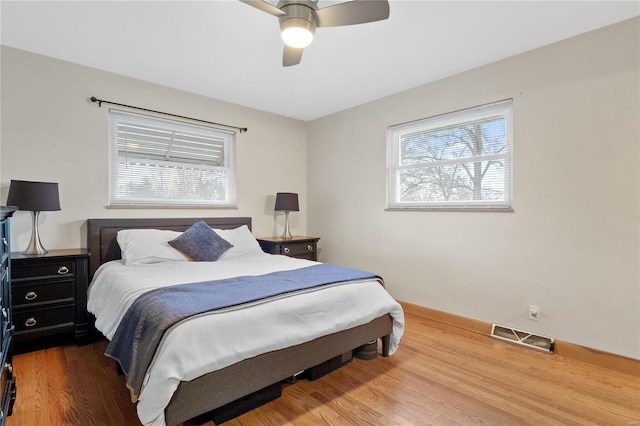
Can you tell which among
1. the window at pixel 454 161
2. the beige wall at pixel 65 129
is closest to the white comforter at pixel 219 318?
the beige wall at pixel 65 129

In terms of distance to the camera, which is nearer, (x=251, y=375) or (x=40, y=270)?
(x=251, y=375)

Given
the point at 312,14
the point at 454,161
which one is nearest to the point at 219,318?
the point at 312,14

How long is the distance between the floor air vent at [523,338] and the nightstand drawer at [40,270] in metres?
3.83

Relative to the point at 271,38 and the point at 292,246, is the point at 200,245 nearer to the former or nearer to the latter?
the point at 292,246

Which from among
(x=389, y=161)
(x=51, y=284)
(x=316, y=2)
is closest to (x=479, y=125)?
(x=389, y=161)

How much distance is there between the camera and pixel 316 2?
2082 millimetres

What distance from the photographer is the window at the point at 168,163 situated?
343 centimetres

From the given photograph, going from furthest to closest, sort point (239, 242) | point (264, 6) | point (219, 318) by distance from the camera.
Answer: point (239, 242)
point (264, 6)
point (219, 318)

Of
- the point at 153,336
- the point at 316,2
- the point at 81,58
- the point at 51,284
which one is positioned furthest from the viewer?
the point at 81,58

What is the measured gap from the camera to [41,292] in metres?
2.62

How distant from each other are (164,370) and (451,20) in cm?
290

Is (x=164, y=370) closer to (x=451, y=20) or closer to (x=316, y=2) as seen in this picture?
(x=316, y=2)

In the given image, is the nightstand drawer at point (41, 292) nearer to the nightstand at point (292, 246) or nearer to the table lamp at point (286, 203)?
the nightstand at point (292, 246)

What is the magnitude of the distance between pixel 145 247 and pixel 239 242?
96 centimetres
